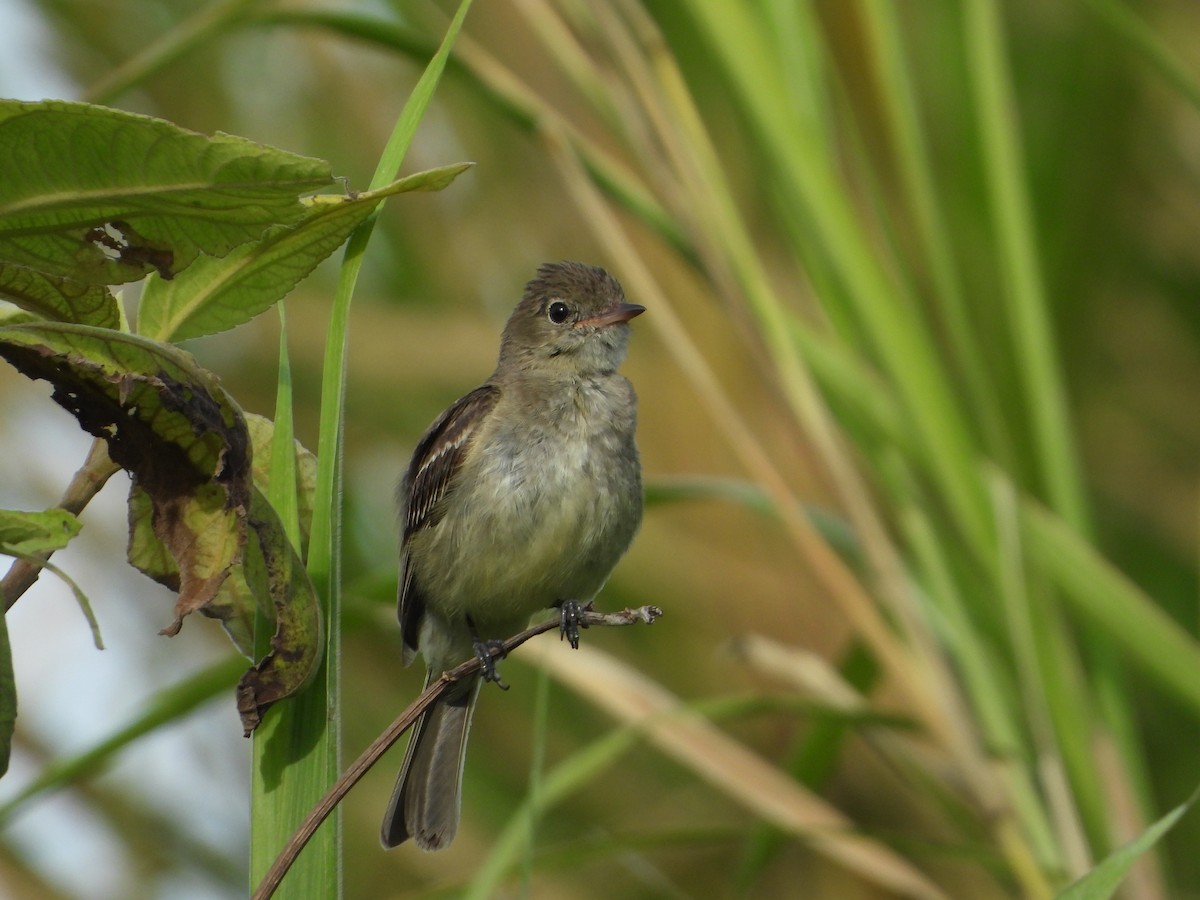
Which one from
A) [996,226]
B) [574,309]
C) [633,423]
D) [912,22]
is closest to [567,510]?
[633,423]

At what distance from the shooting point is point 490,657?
1971mm

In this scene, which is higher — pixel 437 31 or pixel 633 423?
pixel 437 31

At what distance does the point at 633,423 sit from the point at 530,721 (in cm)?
143

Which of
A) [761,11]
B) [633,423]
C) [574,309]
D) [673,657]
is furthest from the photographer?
[673,657]

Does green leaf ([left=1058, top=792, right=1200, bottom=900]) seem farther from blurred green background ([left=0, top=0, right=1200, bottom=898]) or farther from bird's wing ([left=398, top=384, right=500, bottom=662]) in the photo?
bird's wing ([left=398, top=384, right=500, bottom=662])

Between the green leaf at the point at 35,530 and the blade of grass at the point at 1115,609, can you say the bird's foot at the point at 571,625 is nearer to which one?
the blade of grass at the point at 1115,609

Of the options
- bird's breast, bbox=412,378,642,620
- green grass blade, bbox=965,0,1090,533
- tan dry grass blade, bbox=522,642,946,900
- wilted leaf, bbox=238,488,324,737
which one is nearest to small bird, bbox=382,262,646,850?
bird's breast, bbox=412,378,642,620

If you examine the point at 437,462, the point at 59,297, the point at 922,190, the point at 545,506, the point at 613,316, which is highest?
the point at 613,316

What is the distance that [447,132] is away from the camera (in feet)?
14.4

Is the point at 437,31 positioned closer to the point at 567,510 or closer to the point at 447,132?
the point at 567,510

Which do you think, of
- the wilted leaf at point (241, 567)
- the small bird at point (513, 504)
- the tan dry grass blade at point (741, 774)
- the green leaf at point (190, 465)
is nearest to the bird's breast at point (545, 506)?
the small bird at point (513, 504)

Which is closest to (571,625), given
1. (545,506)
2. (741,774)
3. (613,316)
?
(545,506)

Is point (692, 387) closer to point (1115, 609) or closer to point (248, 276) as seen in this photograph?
→ point (1115, 609)

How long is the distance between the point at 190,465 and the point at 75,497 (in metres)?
0.11
